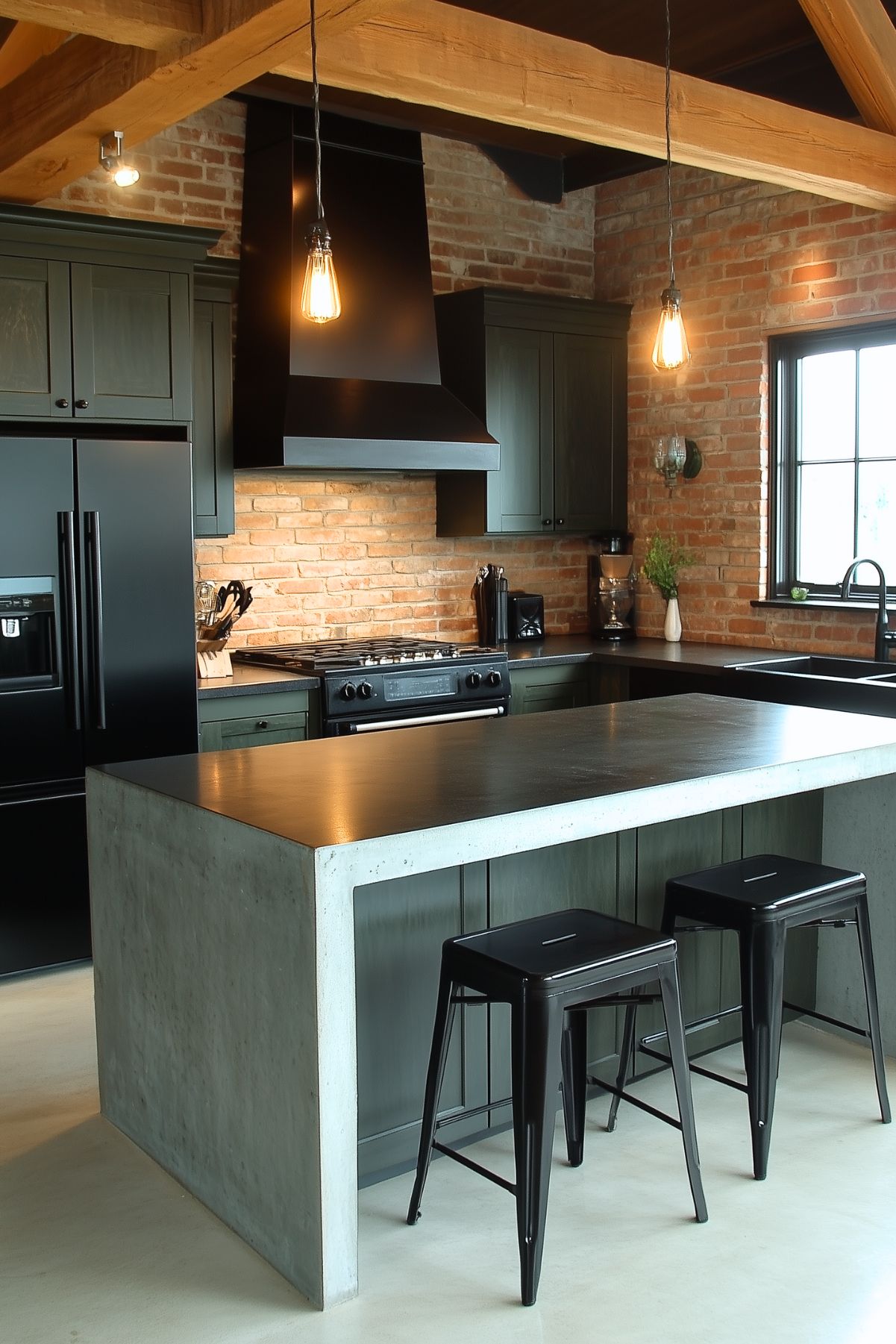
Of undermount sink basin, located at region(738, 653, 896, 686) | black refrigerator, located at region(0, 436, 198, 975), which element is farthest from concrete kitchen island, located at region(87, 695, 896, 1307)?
undermount sink basin, located at region(738, 653, 896, 686)

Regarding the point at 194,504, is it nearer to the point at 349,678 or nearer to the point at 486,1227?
the point at 349,678

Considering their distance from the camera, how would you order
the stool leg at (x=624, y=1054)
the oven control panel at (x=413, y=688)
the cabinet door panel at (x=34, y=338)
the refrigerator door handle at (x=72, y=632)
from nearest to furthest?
the stool leg at (x=624, y=1054), the cabinet door panel at (x=34, y=338), the refrigerator door handle at (x=72, y=632), the oven control panel at (x=413, y=688)

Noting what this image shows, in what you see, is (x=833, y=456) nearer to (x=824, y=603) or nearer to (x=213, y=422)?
(x=824, y=603)

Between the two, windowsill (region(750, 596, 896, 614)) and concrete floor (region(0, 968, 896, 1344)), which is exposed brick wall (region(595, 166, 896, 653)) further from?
concrete floor (region(0, 968, 896, 1344))

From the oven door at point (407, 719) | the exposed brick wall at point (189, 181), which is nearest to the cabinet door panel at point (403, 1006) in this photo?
the oven door at point (407, 719)

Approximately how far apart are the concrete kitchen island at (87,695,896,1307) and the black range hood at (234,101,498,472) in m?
1.88

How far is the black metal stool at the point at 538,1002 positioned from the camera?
2.42 m

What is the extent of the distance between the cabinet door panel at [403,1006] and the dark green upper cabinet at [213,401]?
248cm

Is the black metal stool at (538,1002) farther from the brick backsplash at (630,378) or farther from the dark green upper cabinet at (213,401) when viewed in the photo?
the brick backsplash at (630,378)

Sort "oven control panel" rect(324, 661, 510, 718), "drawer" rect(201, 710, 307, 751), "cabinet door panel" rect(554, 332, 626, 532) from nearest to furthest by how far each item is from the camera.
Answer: "drawer" rect(201, 710, 307, 751), "oven control panel" rect(324, 661, 510, 718), "cabinet door panel" rect(554, 332, 626, 532)

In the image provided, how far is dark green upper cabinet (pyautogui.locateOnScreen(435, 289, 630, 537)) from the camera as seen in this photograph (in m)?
5.83

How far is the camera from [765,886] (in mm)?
3090

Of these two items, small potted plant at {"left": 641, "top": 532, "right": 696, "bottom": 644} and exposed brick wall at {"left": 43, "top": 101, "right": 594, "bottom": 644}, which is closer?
exposed brick wall at {"left": 43, "top": 101, "right": 594, "bottom": 644}

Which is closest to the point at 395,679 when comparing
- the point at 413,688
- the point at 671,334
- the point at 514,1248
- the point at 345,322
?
the point at 413,688
